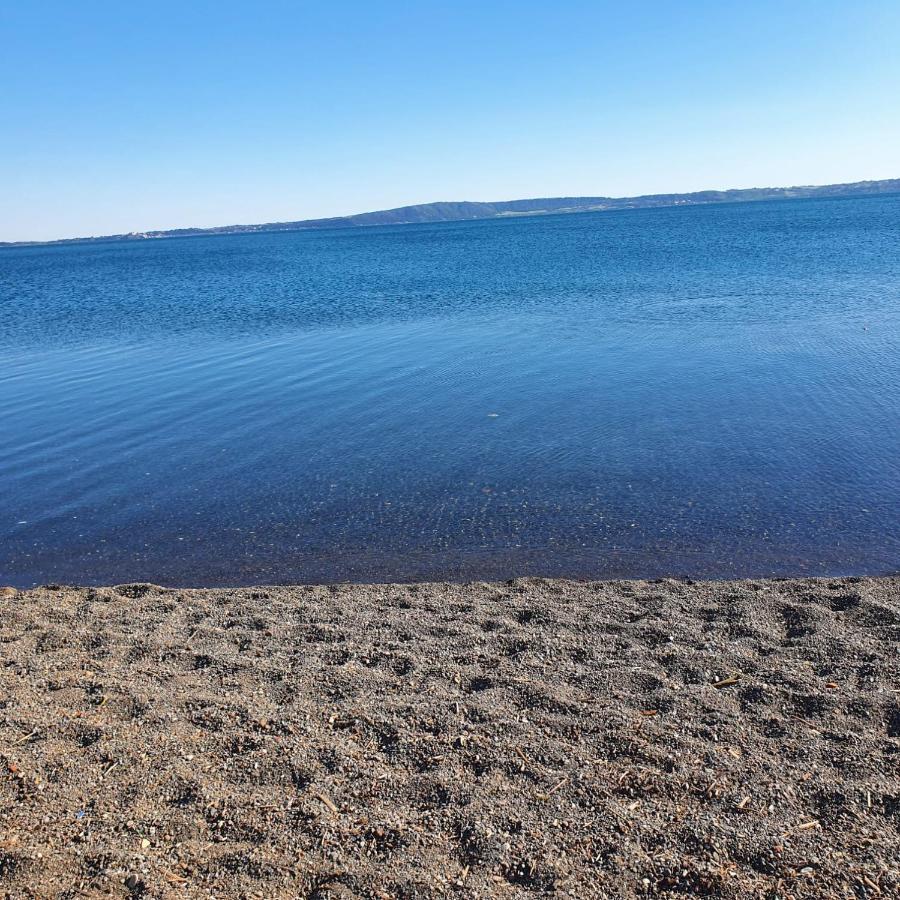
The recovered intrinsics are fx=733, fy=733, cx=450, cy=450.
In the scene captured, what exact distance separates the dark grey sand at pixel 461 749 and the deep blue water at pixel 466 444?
182cm

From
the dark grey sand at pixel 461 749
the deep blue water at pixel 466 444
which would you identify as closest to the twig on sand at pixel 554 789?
the dark grey sand at pixel 461 749

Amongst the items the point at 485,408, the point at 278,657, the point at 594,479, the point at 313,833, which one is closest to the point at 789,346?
the point at 485,408

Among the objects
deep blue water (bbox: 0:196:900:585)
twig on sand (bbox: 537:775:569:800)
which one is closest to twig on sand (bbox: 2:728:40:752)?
twig on sand (bbox: 537:775:569:800)

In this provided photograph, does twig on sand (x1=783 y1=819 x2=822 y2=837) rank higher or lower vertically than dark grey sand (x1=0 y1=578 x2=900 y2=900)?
lower

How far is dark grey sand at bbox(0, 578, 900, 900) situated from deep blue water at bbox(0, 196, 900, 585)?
71.5 inches

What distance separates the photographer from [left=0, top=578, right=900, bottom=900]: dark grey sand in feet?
12.7

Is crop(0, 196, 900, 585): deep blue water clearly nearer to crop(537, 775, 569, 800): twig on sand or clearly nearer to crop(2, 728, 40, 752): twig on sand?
crop(2, 728, 40, 752): twig on sand

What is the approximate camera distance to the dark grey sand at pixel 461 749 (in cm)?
386

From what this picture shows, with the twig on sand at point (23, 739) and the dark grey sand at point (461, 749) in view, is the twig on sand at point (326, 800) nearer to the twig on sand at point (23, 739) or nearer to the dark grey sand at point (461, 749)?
the dark grey sand at point (461, 749)

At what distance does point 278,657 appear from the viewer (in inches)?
253

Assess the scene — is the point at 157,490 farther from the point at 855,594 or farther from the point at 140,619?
the point at 855,594

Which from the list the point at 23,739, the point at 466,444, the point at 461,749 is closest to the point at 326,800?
the point at 461,749

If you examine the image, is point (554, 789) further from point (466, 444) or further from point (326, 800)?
point (466, 444)

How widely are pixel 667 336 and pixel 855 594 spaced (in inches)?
645
